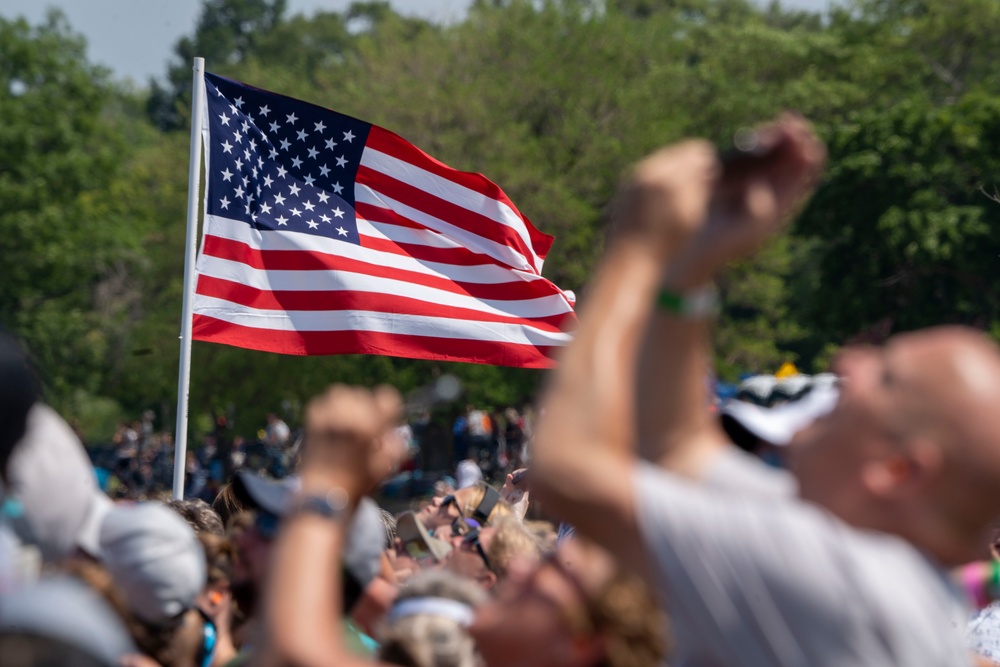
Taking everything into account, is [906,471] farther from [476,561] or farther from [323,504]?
[476,561]

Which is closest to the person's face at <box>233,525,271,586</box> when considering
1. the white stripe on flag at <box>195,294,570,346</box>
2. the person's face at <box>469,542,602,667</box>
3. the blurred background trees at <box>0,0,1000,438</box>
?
the person's face at <box>469,542,602,667</box>

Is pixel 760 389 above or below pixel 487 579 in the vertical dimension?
below

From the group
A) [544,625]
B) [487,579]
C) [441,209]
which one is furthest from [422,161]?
[544,625]

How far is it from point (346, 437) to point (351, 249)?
18.2 feet

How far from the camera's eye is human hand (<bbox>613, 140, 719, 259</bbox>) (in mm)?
1709

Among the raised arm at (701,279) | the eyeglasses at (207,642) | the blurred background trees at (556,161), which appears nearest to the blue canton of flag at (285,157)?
the eyeglasses at (207,642)

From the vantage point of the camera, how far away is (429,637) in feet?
8.59

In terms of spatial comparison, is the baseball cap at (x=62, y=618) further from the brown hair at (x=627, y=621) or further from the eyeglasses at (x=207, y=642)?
the eyeglasses at (x=207, y=642)

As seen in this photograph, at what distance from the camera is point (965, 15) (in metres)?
36.8

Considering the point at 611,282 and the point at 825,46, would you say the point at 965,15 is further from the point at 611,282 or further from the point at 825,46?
the point at 611,282

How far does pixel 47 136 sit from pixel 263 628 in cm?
3468

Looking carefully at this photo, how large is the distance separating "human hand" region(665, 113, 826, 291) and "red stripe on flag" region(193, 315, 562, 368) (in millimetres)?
5244

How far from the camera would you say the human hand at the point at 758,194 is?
5.69ft

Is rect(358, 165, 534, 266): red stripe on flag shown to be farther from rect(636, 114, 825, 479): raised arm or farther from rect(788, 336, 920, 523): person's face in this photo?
rect(788, 336, 920, 523): person's face
